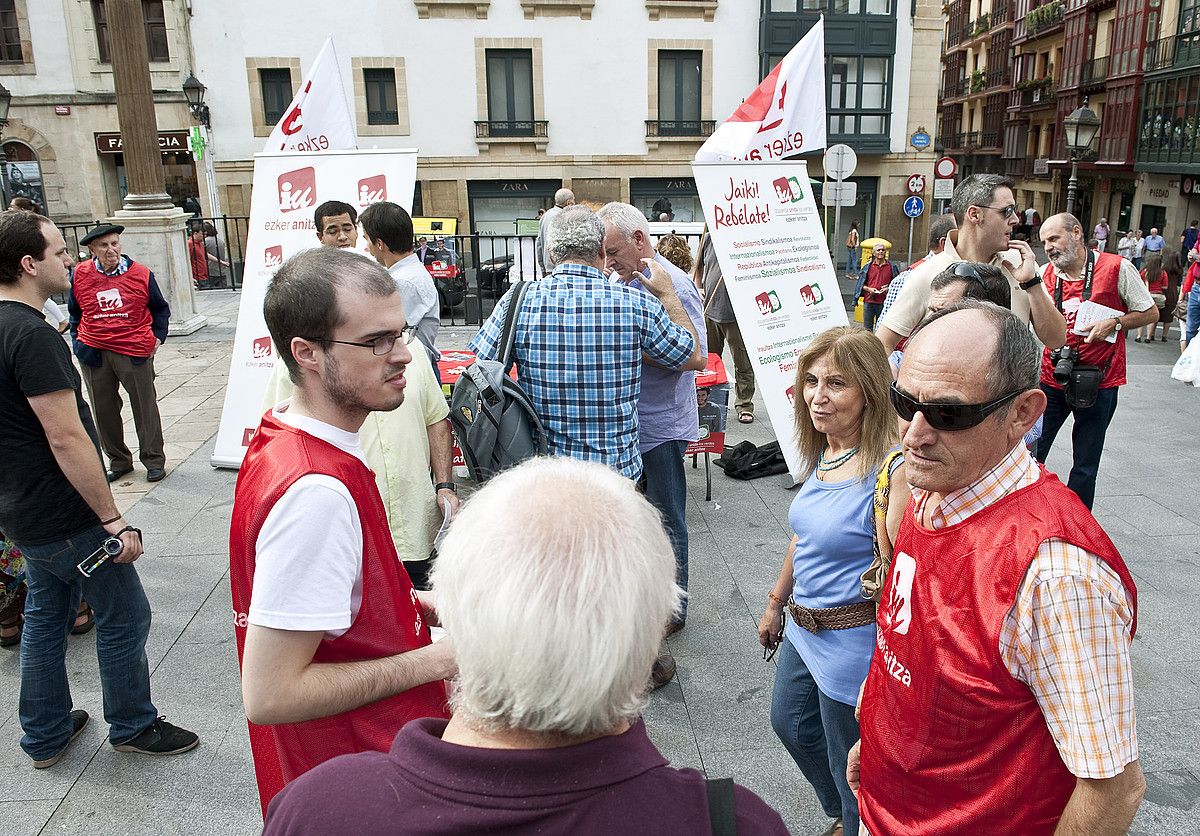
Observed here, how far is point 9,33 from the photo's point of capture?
26125 millimetres

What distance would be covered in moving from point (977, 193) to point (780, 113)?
9.24 feet

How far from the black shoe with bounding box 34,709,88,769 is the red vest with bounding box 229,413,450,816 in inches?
81.8

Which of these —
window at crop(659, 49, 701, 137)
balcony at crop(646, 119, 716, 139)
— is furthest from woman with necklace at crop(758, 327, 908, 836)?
window at crop(659, 49, 701, 137)

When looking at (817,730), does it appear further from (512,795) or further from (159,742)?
(159,742)

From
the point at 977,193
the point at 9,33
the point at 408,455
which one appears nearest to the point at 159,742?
the point at 408,455

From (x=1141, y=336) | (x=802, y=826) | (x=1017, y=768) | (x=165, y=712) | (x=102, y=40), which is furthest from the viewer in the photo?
(x=102, y=40)

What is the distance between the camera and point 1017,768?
5.17 feet

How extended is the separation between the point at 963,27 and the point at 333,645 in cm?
6719

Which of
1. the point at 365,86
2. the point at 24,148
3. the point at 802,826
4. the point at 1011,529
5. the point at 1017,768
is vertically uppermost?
the point at 365,86

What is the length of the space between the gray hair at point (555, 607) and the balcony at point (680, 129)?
27963mm

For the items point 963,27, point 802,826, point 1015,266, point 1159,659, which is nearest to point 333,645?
point 802,826

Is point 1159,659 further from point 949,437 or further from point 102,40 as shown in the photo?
point 102,40

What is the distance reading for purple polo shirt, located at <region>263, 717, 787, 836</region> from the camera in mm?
1003

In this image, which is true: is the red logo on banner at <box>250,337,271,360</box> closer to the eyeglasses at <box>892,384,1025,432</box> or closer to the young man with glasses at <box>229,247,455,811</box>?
the young man with glasses at <box>229,247,455,811</box>
